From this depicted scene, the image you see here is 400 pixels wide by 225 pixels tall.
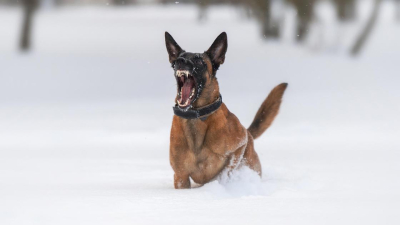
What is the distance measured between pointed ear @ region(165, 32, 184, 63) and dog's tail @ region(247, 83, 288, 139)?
1.09m

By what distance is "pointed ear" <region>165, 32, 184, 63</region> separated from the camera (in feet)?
15.9

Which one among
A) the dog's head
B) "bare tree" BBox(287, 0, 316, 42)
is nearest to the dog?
the dog's head

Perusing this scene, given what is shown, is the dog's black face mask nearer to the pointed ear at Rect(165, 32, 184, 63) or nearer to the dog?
the dog

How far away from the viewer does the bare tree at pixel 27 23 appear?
18469 millimetres

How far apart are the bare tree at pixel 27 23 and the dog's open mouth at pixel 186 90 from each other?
14839 mm

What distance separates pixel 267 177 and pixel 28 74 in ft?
39.0

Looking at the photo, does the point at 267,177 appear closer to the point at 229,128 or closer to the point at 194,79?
the point at 229,128


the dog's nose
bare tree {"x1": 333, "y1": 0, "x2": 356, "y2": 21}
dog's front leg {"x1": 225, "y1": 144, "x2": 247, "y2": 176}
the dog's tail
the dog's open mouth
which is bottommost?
bare tree {"x1": 333, "y1": 0, "x2": 356, "y2": 21}

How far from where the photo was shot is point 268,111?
220 inches

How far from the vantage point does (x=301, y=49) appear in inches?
725

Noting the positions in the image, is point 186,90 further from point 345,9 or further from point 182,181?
point 345,9

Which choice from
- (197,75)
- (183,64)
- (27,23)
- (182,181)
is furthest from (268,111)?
(27,23)

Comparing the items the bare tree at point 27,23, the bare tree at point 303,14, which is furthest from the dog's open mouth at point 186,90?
the bare tree at point 27,23

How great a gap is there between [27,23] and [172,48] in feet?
48.9
